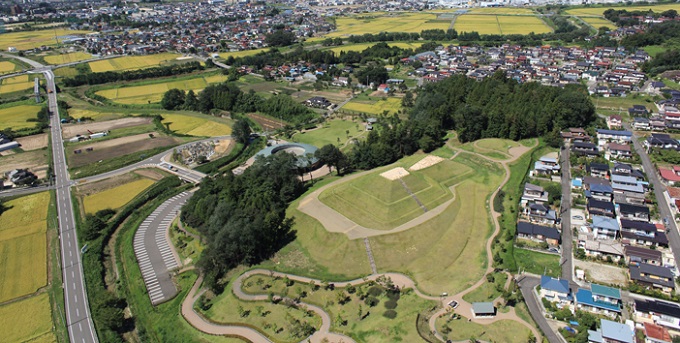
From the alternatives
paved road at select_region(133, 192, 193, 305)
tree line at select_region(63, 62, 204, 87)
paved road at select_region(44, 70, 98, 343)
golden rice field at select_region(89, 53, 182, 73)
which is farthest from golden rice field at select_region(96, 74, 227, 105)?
paved road at select_region(133, 192, 193, 305)

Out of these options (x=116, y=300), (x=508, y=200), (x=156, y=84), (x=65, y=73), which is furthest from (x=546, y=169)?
(x=65, y=73)

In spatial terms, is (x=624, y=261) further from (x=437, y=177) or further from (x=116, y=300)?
(x=116, y=300)

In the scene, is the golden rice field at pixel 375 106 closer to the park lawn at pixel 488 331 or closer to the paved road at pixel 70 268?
the paved road at pixel 70 268

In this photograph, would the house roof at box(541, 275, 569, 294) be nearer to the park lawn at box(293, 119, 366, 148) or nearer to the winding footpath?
the winding footpath

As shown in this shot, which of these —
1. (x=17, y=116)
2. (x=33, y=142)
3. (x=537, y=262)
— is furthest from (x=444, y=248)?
(x=17, y=116)

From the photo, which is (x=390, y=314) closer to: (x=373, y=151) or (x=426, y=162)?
(x=426, y=162)
